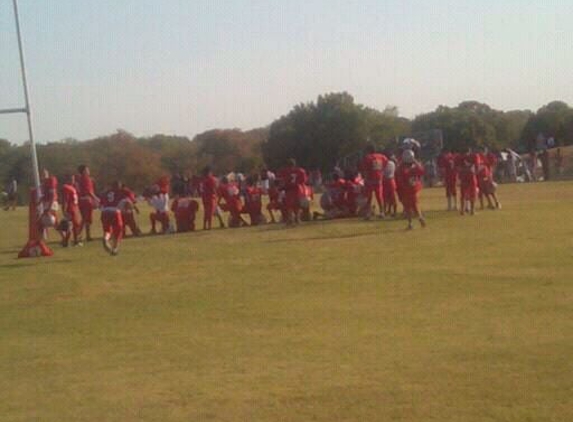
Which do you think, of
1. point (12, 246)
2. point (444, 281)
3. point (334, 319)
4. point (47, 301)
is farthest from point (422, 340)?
point (12, 246)

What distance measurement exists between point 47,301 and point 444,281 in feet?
19.6

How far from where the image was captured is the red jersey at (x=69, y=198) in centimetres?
2309

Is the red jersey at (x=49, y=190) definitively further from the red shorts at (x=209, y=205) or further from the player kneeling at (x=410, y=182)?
the player kneeling at (x=410, y=182)

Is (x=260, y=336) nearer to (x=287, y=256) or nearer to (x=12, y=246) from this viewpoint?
(x=287, y=256)

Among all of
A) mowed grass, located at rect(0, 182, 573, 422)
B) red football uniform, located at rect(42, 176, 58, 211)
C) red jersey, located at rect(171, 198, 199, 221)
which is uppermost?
red football uniform, located at rect(42, 176, 58, 211)

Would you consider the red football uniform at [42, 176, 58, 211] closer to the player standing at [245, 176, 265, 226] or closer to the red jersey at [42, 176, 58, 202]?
the red jersey at [42, 176, 58, 202]

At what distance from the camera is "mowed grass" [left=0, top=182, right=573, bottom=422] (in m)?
7.82

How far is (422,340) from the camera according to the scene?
389 inches

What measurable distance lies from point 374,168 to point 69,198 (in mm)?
7834

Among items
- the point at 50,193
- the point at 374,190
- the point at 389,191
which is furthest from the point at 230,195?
the point at 50,193

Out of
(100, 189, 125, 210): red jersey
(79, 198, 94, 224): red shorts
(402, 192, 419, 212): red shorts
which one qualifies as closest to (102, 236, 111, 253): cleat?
(100, 189, 125, 210): red jersey

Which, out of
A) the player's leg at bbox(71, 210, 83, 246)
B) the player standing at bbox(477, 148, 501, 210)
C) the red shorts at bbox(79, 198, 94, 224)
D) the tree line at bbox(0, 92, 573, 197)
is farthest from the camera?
the tree line at bbox(0, 92, 573, 197)

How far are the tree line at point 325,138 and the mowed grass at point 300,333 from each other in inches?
1951

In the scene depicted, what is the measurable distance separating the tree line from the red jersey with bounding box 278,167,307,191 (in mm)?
41468
